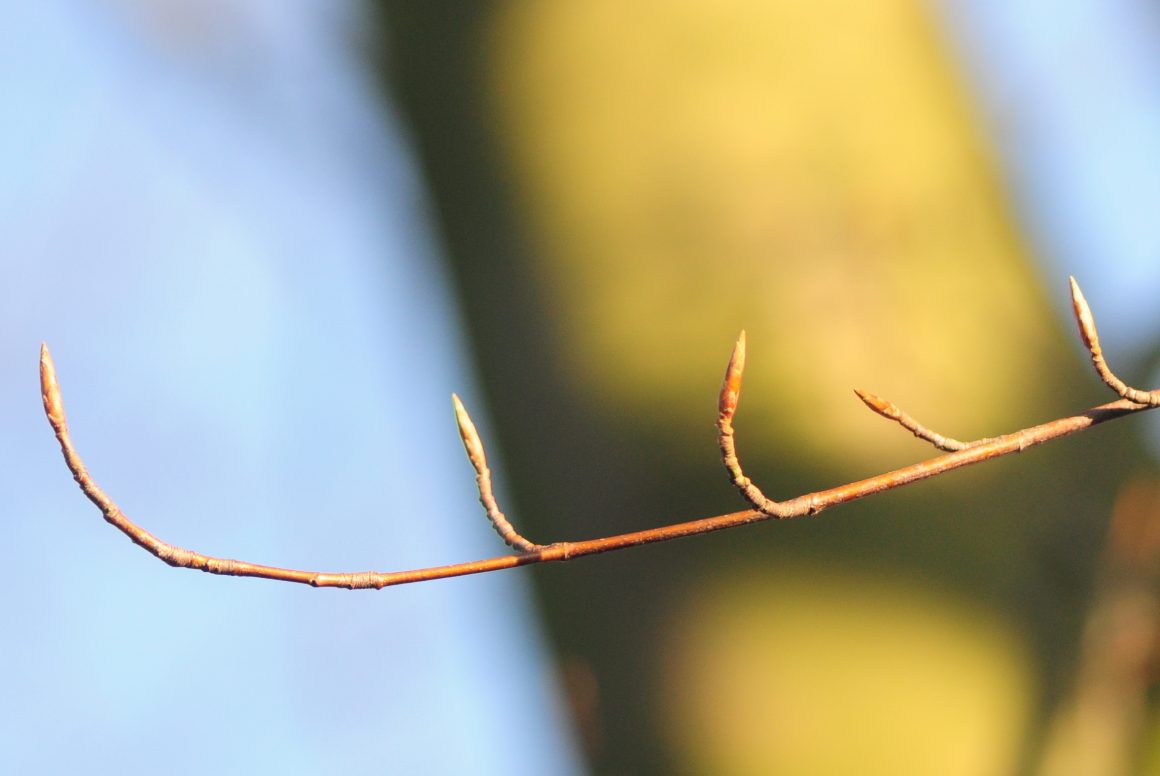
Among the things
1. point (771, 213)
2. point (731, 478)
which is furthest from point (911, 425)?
point (771, 213)

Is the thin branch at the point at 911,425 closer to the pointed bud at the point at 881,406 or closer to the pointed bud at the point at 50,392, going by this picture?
the pointed bud at the point at 881,406

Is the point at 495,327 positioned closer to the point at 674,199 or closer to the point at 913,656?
the point at 674,199

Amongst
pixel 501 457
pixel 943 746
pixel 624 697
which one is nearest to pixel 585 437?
pixel 501 457

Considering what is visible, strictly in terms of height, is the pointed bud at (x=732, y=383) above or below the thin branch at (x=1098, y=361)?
above

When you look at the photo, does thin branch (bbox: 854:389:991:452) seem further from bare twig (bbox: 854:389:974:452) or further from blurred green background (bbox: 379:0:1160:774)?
blurred green background (bbox: 379:0:1160:774)

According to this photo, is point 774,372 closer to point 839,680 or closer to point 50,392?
point 839,680

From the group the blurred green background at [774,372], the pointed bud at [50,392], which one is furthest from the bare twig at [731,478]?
the blurred green background at [774,372]

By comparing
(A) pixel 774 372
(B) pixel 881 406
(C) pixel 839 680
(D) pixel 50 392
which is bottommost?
(C) pixel 839 680

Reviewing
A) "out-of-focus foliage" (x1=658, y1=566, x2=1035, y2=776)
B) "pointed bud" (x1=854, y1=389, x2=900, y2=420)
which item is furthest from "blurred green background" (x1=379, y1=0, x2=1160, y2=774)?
"pointed bud" (x1=854, y1=389, x2=900, y2=420)
